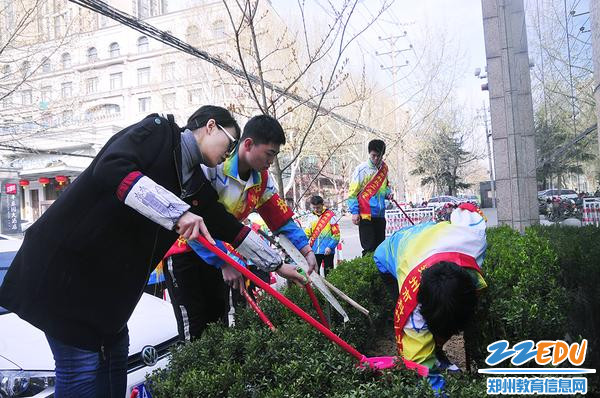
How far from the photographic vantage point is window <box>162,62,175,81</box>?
78.3ft

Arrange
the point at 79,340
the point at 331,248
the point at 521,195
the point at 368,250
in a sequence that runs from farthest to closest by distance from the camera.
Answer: the point at 331,248
the point at 521,195
the point at 368,250
the point at 79,340

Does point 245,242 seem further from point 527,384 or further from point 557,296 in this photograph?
point 557,296

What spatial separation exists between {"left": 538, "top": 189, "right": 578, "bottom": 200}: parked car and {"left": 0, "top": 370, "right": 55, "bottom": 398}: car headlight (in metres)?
4.15

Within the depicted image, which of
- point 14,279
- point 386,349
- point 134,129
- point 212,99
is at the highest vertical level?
point 212,99

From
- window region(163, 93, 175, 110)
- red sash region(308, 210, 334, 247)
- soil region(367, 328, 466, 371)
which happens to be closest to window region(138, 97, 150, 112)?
window region(163, 93, 175, 110)

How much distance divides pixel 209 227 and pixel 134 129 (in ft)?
2.71

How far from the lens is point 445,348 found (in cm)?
364

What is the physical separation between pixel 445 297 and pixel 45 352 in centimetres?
233

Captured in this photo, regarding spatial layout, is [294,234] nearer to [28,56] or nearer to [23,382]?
[23,382]

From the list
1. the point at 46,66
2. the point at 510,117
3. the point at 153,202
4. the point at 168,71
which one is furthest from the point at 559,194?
the point at 168,71

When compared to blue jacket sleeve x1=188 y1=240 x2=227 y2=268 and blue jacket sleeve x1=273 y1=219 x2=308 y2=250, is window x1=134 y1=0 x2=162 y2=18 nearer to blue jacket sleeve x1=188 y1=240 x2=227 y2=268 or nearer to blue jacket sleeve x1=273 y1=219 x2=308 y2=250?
blue jacket sleeve x1=273 y1=219 x2=308 y2=250

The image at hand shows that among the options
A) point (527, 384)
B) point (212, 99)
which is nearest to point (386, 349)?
point (527, 384)

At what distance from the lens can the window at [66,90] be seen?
11859mm

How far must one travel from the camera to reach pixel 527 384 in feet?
5.43
